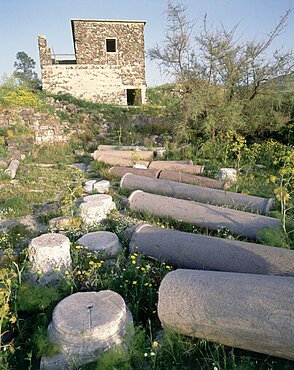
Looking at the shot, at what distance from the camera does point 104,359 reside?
8.22 ft

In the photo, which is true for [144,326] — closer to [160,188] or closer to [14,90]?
[160,188]

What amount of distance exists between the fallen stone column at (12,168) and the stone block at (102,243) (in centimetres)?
477

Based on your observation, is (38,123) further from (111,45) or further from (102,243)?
(111,45)

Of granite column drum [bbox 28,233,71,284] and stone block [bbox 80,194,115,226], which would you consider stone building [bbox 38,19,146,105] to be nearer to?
stone block [bbox 80,194,115,226]

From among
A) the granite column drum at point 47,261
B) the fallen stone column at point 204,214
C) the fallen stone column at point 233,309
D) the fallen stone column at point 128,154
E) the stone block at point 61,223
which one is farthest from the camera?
the fallen stone column at point 128,154

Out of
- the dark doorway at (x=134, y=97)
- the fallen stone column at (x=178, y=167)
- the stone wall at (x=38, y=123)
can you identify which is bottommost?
the fallen stone column at (x=178, y=167)

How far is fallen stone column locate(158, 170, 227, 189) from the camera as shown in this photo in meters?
6.95

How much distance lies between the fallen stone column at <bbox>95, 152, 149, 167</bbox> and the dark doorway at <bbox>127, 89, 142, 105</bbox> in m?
12.3

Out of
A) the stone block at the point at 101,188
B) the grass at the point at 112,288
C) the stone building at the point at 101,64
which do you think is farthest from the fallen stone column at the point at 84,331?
the stone building at the point at 101,64

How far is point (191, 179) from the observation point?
24.1 feet

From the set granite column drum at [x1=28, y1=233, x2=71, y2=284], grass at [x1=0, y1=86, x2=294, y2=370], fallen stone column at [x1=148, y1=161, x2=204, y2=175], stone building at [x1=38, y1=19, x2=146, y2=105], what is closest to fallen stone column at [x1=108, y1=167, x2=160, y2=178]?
grass at [x1=0, y1=86, x2=294, y2=370]

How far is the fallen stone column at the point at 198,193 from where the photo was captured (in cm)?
561

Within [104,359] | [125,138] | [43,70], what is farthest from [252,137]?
[43,70]

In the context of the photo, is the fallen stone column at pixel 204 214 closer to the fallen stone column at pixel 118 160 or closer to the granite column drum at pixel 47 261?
the granite column drum at pixel 47 261
